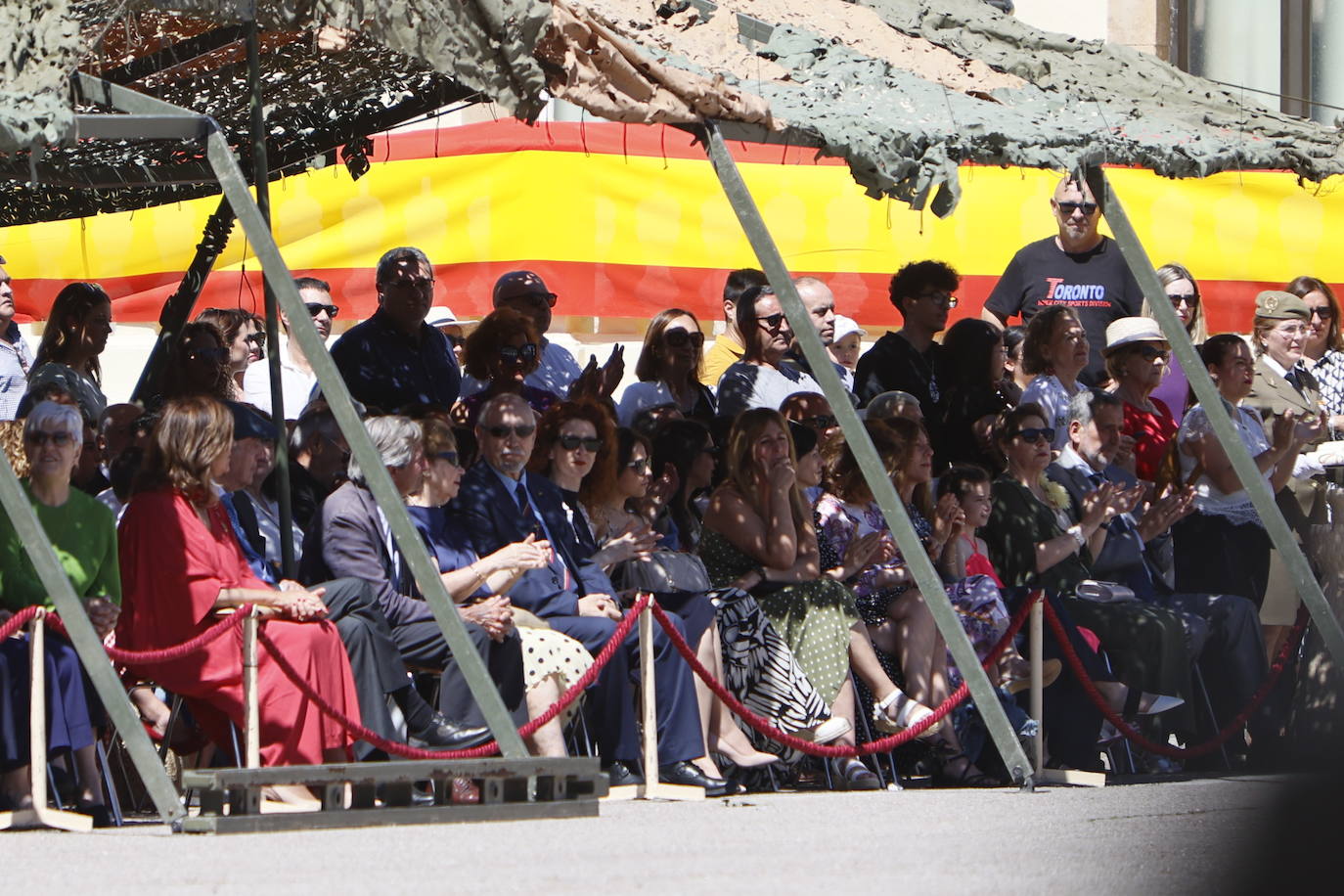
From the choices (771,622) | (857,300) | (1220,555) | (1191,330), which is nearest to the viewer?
(771,622)

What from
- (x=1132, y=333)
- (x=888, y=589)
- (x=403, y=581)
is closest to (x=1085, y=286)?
(x=1132, y=333)

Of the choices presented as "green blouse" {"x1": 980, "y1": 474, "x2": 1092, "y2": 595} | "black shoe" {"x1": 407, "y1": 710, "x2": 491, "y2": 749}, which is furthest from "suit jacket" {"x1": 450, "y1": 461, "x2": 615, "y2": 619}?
"green blouse" {"x1": 980, "y1": 474, "x2": 1092, "y2": 595}

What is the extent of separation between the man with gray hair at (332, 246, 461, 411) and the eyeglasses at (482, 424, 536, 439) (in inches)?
54.8

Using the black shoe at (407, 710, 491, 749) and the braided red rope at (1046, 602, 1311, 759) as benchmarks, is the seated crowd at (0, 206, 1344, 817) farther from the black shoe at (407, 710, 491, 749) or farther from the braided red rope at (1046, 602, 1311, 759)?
the braided red rope at (1046, 602, 1311, 759)

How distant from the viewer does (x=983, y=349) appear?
1117 centimetres

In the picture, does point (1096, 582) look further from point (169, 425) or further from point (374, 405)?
point (169, 425)

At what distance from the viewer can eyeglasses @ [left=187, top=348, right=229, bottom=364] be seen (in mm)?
9945

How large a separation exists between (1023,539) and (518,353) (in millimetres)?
2434

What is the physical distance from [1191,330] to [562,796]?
579 cm

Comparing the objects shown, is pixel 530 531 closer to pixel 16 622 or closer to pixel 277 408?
pixel 277 408

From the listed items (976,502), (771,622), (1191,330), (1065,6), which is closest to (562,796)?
(771,622)

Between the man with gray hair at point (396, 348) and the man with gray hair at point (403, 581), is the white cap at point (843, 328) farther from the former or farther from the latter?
the man with gray hair at point (403, 581)

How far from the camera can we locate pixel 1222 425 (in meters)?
9.09

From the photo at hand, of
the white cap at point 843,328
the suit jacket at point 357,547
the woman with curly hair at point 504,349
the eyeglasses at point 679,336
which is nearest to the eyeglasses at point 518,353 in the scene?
the woman with curly hair at point 504,349
